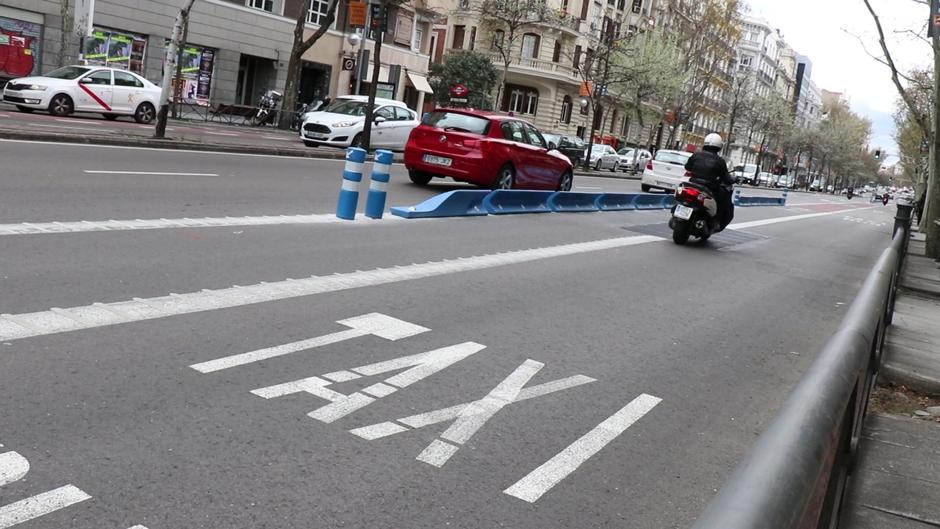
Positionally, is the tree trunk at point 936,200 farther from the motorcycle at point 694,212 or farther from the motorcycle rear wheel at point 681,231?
the motorcycle rear wheel at point 681,231

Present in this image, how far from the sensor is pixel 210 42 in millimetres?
38062

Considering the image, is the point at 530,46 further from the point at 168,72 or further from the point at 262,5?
the point at 168,72

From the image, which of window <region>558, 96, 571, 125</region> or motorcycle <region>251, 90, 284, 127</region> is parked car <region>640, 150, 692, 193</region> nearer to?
motorcycle <region>251, 90, 284, 127</region>

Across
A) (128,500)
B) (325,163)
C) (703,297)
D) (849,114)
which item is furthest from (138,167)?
(849,114)

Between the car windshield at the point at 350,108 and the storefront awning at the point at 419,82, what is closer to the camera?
the car windshield at the point at 350,108

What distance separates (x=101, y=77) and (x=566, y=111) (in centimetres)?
4450

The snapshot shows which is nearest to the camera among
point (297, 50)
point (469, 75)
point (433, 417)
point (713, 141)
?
point (433, 417)

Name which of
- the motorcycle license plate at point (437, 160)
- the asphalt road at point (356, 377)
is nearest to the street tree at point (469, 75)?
the motorcycle license plate at point (437, 160)

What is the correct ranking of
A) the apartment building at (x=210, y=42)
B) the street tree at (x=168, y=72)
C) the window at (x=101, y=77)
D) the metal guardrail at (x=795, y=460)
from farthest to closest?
the apartment building at (x=210, y=42) < the window at (x=101, y=77) < the street tree at (x=168, y=72) < the metal guardrail at (x=795, y=460)

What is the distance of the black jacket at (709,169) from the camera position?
547 inches

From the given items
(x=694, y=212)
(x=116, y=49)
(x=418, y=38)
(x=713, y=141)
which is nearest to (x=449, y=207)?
(x=694, y=212)

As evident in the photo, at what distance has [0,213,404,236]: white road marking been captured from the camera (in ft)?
26.5

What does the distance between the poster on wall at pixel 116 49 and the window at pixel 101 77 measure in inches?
315

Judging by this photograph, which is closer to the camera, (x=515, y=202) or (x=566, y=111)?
(x=515, y=202)
